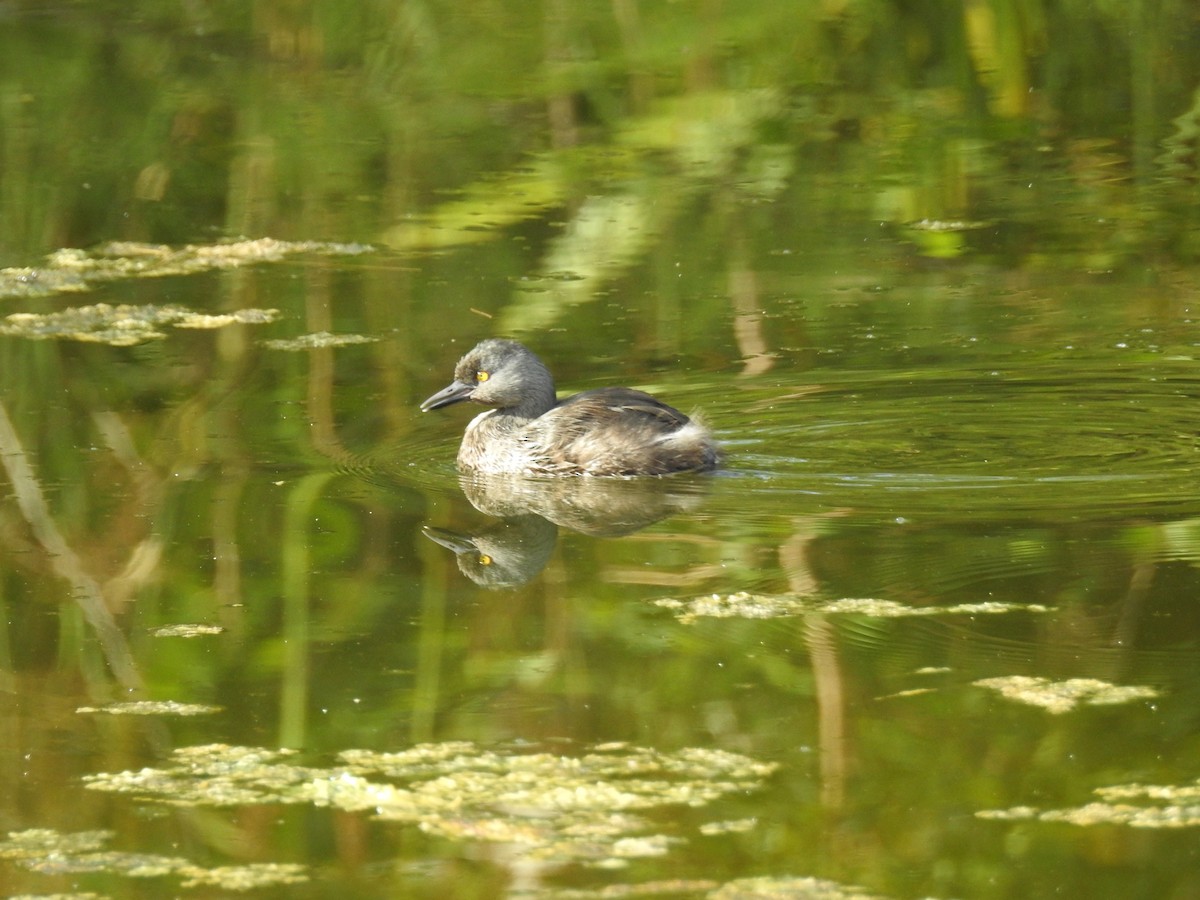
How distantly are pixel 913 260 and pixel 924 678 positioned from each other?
21.2 feet

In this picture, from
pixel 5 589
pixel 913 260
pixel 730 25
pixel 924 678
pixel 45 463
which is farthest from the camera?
pixel 730 25

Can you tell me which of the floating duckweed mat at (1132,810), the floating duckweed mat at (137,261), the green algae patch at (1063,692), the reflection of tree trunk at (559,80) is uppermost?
the reflection of tree trunk at (559,80)

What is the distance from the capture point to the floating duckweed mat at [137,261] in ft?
41.0

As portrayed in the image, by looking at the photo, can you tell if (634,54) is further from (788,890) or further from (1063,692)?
(788,890)

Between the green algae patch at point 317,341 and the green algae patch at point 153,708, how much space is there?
476 cm

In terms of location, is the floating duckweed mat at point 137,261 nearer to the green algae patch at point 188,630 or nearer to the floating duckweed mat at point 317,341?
the floating duckweed mat at point 317,341

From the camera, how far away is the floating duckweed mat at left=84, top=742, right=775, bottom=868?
516cm

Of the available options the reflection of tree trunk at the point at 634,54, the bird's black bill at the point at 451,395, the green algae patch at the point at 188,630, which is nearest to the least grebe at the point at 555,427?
the bird's black bill at the point at 451,395

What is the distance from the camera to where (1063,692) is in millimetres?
5898

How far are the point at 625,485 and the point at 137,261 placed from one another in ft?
17.5

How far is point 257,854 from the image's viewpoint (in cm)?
518

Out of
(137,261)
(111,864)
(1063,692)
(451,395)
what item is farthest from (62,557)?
(137,261)

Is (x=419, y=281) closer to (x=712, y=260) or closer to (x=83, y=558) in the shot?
(x=712, y=260)

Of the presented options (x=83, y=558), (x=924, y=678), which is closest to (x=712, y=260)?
(x=83, y=558)
